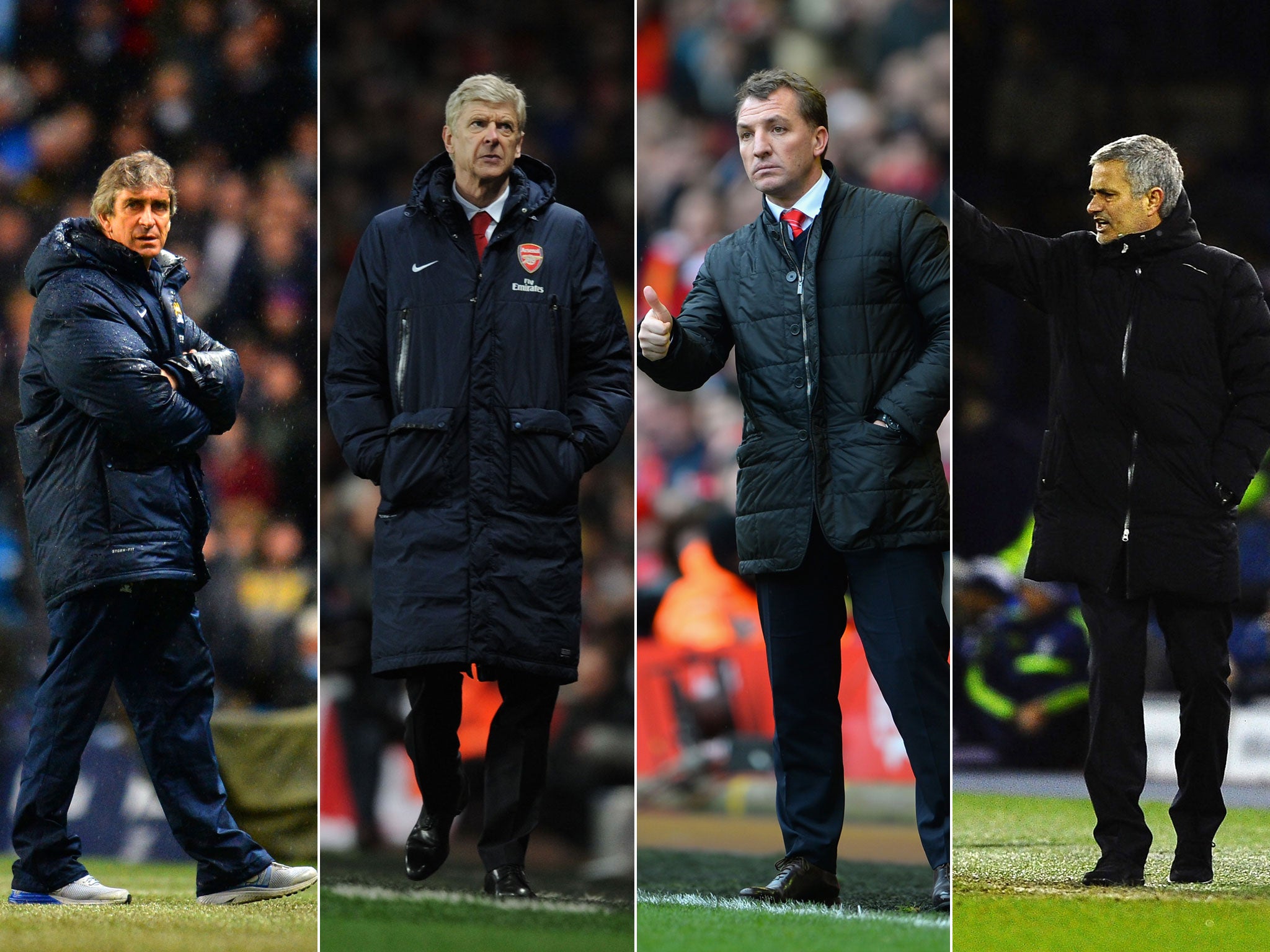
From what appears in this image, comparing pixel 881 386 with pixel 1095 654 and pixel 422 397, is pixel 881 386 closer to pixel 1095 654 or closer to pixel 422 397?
pixel 1095 654

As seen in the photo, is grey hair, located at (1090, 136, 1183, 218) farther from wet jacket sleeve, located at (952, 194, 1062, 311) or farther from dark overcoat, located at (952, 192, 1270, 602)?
wet jacket sleeve, located at (952, 194, 1062, 311)

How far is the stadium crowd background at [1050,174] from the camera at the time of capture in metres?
3.37

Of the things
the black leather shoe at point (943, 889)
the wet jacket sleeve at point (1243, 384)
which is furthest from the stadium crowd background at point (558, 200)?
the wet jacket sleeve at point (1243, 384)

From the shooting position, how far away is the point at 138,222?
3389 mm

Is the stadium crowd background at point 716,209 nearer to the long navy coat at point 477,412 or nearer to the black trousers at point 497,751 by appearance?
the long navy coat at point 477,412

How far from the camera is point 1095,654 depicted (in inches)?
129

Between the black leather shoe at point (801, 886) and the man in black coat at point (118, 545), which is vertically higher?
the man in black coat at point (118, 545)

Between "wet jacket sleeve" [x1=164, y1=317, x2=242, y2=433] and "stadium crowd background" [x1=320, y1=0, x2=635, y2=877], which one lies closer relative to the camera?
"wet jacket sleeve" [x1=164, y1=317, x2=242, y2=433]

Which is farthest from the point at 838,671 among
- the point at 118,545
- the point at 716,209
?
the point at 716,209

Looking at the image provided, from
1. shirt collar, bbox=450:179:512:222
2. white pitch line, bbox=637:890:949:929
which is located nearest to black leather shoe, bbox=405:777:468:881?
white pitch line, bbox=637:890:949:929

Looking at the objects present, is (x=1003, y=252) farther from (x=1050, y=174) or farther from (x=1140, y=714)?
(x=1140, y=714)

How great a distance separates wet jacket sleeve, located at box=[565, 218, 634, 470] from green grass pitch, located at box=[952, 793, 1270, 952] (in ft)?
3.62

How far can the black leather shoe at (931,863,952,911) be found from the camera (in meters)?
3.12

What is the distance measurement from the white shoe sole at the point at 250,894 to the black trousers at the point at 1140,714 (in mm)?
1672
